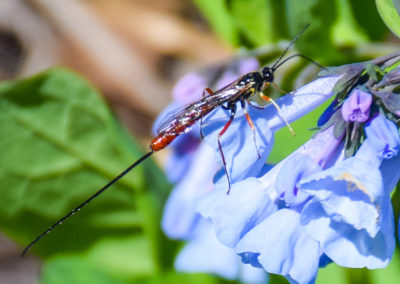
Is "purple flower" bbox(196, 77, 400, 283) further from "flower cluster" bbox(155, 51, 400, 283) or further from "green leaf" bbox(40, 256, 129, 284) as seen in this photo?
"green leaf" bbox(40, 256, 129, 284)

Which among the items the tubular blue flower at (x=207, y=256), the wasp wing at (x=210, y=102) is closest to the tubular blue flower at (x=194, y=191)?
the tubular blue flower at (x=207, y=256)

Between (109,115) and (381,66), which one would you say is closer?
(381,66)

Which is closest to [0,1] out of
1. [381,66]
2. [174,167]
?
[174,167]

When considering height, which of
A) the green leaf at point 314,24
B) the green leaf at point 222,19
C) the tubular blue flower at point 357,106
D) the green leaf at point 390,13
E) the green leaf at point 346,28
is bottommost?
the tubular blue flower at point 357,106

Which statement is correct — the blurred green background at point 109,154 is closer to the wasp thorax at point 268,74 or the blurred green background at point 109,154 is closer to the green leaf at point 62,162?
the green leaf at point 62,162

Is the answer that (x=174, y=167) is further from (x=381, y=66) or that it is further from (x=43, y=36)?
(x=43, y=36)

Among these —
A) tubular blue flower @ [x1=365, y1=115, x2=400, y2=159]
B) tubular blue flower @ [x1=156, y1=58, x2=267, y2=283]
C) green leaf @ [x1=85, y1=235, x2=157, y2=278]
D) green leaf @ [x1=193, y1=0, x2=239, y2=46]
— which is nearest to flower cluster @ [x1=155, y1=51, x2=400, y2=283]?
tubular blue flower @ [x1=365, y1=115, x2=400, y2=159]
